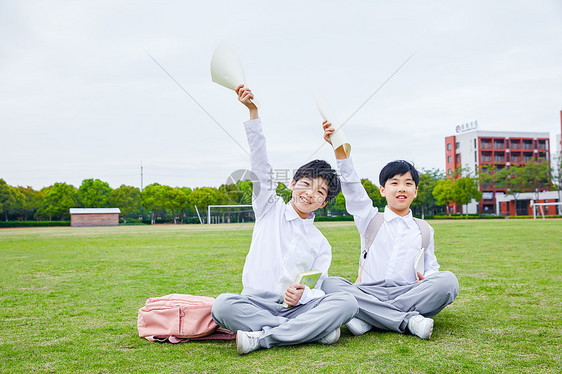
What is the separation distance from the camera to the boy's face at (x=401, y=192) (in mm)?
3807

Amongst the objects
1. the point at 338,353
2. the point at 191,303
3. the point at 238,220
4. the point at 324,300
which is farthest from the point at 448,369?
the point at 238,220

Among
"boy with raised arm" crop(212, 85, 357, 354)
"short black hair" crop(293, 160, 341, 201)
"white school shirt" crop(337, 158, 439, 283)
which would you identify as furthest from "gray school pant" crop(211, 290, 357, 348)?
"short black hair" crop(293, 160, 341, 201)

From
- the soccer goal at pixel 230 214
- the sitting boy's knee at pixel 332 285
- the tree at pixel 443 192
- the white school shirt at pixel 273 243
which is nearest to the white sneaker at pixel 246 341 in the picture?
the white school shirt at pixel 273 243

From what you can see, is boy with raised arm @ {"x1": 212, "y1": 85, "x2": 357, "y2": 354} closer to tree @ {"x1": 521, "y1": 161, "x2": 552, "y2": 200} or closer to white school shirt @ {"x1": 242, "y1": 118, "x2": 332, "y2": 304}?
white school shirt @ {"x1": 242, "y1": 118, "x2": 332, "y2": 304}

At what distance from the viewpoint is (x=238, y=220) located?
2306 inches

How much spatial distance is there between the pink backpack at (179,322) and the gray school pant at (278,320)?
20 centimetres

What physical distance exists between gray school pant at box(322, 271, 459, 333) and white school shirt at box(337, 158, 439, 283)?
0.16m

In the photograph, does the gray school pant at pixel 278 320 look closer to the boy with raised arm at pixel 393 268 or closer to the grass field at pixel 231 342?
the grass field at pixel 231 342

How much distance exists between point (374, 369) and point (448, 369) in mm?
415

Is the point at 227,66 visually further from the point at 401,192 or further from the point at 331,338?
the point at 331,338

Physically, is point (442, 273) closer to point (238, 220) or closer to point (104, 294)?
point (104, 294)

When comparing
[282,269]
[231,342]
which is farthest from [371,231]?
[231,342]

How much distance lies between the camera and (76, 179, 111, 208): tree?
5712 cm

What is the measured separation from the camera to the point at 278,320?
332 centimetres
